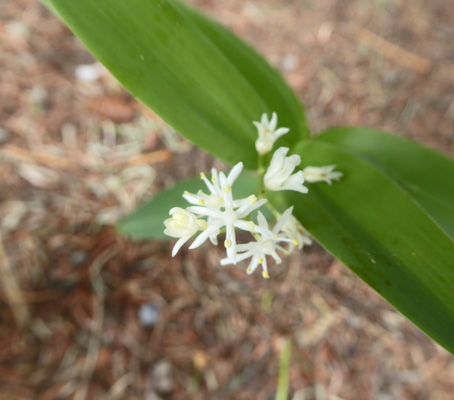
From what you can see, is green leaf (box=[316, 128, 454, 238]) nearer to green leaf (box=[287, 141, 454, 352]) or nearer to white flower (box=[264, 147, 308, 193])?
green leaf (box=[287, 141, 454, 352])

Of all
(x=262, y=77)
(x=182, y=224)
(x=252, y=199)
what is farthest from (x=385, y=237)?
(x=262, y=77)

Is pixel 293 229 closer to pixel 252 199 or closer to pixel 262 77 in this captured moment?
pixel 252 199

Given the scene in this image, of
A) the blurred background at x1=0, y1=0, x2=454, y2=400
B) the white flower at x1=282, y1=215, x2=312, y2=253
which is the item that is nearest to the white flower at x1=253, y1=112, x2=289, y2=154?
the white flower at x1=282, y1=215, x2=312, y2=253

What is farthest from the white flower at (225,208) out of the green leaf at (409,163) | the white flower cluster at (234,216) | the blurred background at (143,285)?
the blurred background at (143,285)

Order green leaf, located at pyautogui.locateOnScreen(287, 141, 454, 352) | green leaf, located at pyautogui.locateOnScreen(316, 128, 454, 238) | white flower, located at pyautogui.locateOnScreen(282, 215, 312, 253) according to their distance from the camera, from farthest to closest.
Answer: green leaf, located at pyautogui.locateOnScreen(316, 128, 454, 238) → white flower, located at pyautogui.locateOnScreen(282, 215, 312, 253) → green leaf, located at pyautogui.locateOnScreen(287, 141, 454, 352)

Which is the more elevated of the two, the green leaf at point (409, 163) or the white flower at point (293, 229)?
the green leaf at point (409, 163)

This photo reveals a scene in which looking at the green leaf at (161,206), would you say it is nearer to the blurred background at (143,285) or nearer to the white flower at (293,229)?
the white flower at (293,229)
